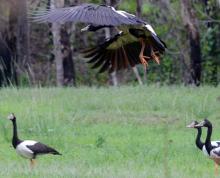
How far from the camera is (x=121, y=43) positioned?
38.7 ft

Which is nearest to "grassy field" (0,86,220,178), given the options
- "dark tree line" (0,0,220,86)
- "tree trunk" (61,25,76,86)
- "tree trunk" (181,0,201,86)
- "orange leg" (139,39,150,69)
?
"orange leg" (139,39,150,69)

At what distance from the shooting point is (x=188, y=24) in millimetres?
18703

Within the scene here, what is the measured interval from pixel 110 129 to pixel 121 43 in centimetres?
185

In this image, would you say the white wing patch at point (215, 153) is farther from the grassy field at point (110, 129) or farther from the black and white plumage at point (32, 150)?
the black and white plumage at point (32, 150)

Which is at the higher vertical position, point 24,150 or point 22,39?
point 24,150

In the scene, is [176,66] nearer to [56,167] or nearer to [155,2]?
[155,2]

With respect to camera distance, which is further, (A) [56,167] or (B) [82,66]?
(B) [82,66]

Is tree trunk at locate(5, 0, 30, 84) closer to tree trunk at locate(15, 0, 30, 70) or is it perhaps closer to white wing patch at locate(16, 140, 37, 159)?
tree trunk at locate(15, 0, 30, 70)

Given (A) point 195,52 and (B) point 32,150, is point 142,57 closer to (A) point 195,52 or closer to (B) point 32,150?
(B) point 32,150

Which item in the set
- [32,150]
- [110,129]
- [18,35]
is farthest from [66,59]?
[32,150]

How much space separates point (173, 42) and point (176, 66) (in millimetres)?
780

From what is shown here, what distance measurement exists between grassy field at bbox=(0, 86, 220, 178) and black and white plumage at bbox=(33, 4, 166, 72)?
1.09 metres

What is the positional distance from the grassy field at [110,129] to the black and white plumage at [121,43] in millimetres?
1093

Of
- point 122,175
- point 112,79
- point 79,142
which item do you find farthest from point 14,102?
point 112,79
